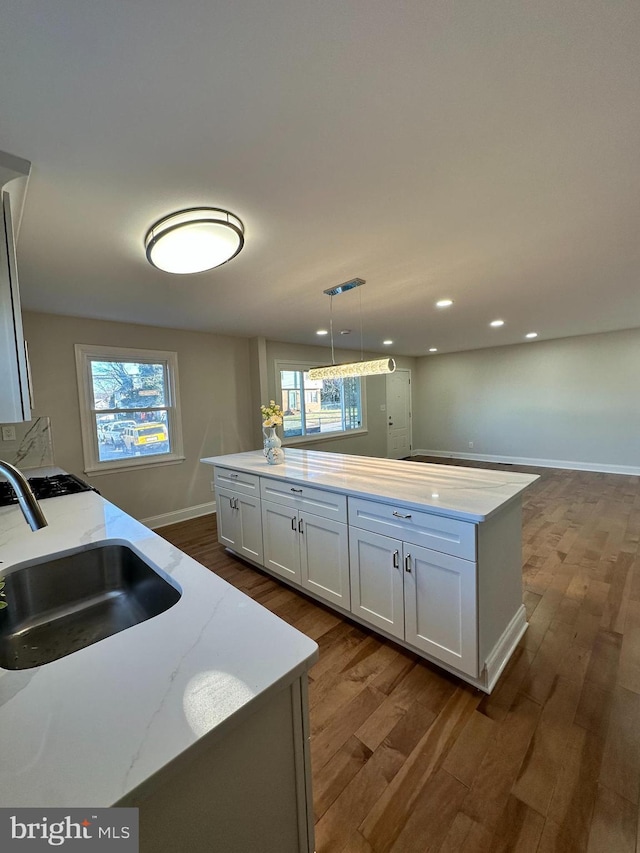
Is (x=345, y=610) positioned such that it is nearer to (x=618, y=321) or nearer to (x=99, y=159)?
(x=99, y=159)

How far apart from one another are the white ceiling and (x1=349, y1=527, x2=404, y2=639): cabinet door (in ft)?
5.76

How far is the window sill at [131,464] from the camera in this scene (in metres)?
3.59

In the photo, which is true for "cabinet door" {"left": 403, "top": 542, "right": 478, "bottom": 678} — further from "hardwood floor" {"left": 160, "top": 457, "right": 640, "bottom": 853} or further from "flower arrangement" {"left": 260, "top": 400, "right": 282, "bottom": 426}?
"flower arrangement" {"left": 260, "top": 400, "right": 282, "bottom": 426}

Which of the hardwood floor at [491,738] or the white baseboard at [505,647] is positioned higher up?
the white baseboard at [505,647]

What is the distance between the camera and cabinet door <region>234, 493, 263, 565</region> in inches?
108

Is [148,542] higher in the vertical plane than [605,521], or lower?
higher

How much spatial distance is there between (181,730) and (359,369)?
2683 millimetres

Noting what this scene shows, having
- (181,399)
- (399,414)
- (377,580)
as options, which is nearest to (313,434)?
(181,399)

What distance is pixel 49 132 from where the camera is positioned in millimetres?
1161

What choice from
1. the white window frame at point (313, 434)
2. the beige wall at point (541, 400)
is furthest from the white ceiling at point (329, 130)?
the beige wall at point (541, 400)

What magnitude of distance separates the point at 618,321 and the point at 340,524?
5.16 m

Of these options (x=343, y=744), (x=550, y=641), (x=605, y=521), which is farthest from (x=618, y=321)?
(x=343, y=744)

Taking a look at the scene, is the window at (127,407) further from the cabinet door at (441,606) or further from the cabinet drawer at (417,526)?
the cabinet door at (441,606)

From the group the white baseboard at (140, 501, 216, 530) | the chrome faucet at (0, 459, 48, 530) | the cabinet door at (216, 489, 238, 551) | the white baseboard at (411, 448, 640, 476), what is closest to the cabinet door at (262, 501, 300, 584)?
the cabinet door at (216, 489, 238, 551)
